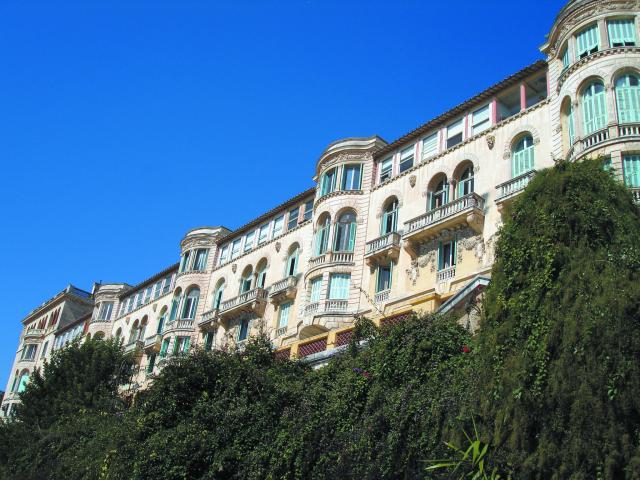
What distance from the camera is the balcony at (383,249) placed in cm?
3378

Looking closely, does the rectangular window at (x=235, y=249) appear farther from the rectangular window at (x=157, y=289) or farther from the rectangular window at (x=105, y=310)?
the rectangular window at (x=105, y=310)

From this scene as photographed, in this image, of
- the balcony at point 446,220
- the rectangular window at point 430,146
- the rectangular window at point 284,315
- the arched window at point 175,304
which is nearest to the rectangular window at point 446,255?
the balcony at point 446,220

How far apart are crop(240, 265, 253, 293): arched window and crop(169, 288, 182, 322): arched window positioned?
6.20 metres

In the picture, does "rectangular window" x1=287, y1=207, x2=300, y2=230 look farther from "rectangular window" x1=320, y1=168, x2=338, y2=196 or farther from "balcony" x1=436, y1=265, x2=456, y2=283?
"balcony" x1=436, y1=265, x2=456, y2=283

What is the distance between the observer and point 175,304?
4953 cm

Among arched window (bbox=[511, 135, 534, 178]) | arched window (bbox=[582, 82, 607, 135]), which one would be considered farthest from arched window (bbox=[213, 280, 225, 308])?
arched window (bbox=[582, 82, 607, 135])

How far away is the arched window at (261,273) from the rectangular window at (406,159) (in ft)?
40.5

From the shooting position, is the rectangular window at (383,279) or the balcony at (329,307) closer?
the rectangular window at (383,279)

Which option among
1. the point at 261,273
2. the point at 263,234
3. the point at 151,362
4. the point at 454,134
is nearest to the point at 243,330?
the point at 261,273

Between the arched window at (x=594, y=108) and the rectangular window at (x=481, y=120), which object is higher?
the rectangular window at (x=481, y=120)

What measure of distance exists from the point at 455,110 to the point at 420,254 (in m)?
7.72

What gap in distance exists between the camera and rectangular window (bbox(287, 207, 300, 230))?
43.7m

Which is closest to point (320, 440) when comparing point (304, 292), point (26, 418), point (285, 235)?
point (304, 292)

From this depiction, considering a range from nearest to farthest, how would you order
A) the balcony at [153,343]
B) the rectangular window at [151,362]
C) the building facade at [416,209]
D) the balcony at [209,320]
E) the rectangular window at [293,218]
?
the building facade at [416,209] → the rectangular window at [293,218] → the balcony at [209,320] → the balcony at [153,343] → the rectangular window at [151,362]
